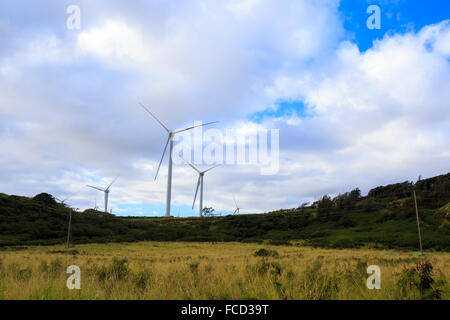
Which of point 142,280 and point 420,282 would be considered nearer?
point 420,282

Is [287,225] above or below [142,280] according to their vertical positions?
above

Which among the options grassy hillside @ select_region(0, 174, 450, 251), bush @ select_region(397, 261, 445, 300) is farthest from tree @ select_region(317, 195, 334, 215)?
bush @ select_region(397, 261, 445, 300)

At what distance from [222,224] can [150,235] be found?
24610mm

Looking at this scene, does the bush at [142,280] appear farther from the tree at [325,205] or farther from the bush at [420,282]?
the tree at [325,205]

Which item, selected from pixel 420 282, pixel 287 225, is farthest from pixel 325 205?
pixel 420 282

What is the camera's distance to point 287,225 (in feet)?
295

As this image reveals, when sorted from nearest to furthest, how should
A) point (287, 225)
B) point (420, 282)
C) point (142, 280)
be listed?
point (420, 282) < point (142, 280) < point (287, 225)

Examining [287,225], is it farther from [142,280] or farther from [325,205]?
[142,280]

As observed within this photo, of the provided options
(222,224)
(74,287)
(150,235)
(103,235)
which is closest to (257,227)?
(222,224)

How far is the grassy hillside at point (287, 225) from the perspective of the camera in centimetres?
6201

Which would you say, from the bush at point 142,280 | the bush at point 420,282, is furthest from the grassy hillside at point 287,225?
the bush at point 142,280

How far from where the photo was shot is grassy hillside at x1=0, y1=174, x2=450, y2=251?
6201 cm

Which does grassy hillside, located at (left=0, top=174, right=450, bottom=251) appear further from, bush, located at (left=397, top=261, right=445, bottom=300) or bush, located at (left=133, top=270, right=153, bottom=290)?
bush, located at (left=133, top=270, right=153, bottom=290)
